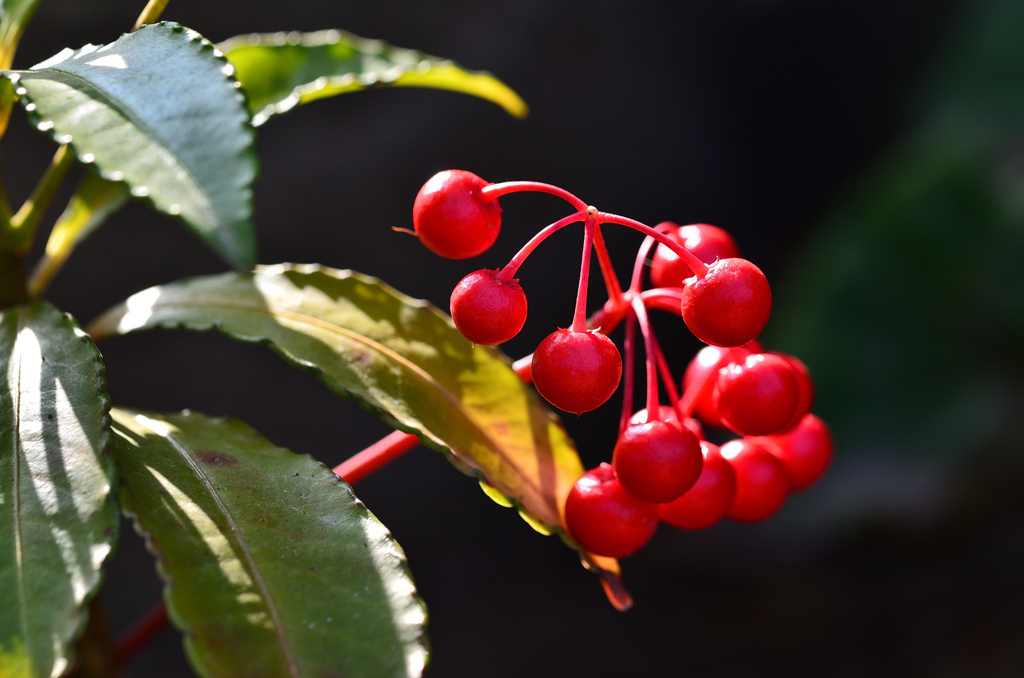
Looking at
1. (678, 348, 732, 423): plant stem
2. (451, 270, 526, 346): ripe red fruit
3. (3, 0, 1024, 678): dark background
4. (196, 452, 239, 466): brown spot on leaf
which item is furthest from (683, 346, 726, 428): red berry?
(3, 0, 1024, 678): dark background

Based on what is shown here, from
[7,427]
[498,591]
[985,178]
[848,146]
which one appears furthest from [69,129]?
[848,146]

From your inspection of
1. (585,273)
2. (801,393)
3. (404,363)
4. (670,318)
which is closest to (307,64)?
(404,363)

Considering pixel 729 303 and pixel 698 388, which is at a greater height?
pixel 729 303

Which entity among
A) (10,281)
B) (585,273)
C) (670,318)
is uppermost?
(585,273)

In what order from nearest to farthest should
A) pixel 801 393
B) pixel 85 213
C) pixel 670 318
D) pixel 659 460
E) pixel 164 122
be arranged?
pixel 164 122 → pixel 659 460 → pixel 801 393 → pixel 85 213 → pixel 670 318

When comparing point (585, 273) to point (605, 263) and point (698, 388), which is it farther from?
point (698, 388)

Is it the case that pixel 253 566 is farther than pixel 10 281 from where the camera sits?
No

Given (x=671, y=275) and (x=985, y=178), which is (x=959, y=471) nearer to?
(x=985, y=178)
